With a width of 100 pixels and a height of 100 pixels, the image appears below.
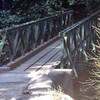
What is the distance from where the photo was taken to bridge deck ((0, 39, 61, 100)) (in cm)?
436

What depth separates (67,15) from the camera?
42.0ft

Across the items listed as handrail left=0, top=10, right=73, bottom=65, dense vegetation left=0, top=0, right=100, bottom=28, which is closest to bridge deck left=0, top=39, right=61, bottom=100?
handrail left=0, top=10, right=73, bottom=65

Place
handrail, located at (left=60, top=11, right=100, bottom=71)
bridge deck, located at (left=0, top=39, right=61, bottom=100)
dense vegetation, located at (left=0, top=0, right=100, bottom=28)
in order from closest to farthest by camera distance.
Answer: bridge deck, located at (left=0, top=39, right=61, bottom=100) < handrail, located at (left=60, top=11, right=100, bottom=71) < dense vegetation, located at (left=0, top=0, right=100, bottom=28)

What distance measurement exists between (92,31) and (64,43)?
4112mm

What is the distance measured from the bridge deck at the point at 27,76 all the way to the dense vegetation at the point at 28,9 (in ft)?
11.9

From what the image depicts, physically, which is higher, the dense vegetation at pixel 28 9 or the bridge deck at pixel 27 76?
the dense vegetation at pixel 28 9

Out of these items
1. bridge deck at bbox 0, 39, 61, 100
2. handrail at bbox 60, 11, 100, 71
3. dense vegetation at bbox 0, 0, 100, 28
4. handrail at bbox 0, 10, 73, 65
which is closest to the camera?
bridge deck at bbox 0, 39, 61, 100

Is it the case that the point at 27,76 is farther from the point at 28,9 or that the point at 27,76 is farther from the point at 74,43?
the point at 28,9

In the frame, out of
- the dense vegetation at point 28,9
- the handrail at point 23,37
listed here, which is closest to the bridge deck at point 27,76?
the handrail at point 23,37

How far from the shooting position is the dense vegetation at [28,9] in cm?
1119

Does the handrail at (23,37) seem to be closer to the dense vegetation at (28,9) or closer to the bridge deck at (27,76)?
the bridge deck at (27,76)

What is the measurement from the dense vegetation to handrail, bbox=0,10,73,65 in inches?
26.4

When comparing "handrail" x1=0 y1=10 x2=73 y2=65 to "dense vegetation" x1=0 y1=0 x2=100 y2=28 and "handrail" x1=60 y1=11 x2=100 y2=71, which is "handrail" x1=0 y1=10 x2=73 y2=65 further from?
"handrail" x1=60 y1=11 x2=100 y2=71

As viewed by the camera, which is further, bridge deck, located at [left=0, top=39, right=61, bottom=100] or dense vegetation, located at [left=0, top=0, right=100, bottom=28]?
dense vegetation, located at [left=0, top=0, right=100, bottom=28]
